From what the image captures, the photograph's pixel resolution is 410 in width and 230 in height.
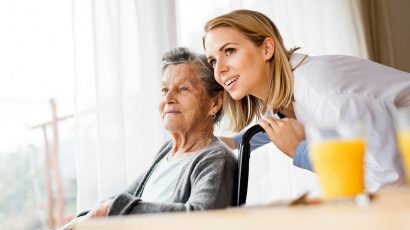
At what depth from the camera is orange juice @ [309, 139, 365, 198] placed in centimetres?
76

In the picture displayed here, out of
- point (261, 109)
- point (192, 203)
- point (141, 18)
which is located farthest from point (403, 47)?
point (192, 203)

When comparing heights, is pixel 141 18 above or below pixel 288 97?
above

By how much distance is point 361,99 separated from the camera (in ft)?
4.22

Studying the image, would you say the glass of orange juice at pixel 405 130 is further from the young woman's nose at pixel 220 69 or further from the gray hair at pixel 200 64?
the gray hair at pixel 200 64

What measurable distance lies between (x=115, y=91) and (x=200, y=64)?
629mm

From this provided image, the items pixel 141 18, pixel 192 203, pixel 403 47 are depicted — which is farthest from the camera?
pixel 403 47

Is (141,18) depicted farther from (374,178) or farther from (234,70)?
(374,178)

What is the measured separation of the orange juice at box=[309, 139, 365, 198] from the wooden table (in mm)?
64

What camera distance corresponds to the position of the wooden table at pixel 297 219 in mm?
533

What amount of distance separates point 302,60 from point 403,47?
8.67ft

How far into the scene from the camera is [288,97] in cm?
159

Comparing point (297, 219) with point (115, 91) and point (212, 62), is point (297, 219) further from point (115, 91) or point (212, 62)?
point (115, 91)

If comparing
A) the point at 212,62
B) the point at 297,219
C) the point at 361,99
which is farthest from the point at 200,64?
the point at 297,219

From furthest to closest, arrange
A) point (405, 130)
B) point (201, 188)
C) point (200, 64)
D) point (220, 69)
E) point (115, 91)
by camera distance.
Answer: point (115, 91), point (200, 64), point (220, 69), point (201, 188), point (405, 130)
